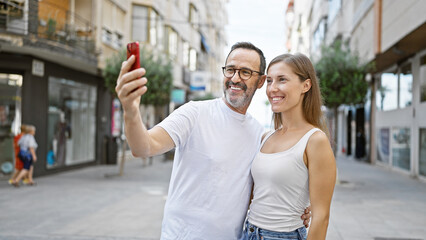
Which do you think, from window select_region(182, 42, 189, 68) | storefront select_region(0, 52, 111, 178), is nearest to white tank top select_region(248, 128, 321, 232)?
storefront select_region(0, 52, 111, 178)

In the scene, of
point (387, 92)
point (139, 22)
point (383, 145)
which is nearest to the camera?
point (387, 92)

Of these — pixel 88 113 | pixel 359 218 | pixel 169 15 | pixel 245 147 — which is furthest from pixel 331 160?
pixel 169 15

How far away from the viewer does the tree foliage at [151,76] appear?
14.6 m

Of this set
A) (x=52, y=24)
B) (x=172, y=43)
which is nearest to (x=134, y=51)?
(x=52, y=24)

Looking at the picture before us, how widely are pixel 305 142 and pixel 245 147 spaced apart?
1.37 ft

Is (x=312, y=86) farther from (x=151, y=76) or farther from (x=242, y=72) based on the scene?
(x=151, y=76)

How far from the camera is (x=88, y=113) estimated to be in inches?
728

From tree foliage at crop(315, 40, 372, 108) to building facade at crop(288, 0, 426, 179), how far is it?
1.23 meters

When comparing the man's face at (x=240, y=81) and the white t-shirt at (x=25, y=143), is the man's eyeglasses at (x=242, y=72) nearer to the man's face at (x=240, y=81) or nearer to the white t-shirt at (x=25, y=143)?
the man's face at (x=240, y=81)

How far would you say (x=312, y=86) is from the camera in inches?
102

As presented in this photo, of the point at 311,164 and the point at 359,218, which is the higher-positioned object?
the point at 311,164

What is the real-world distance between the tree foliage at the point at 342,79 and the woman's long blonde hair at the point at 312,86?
1188cm

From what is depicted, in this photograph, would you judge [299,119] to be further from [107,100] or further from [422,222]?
[107,100]

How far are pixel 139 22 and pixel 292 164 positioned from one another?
20909 mm
